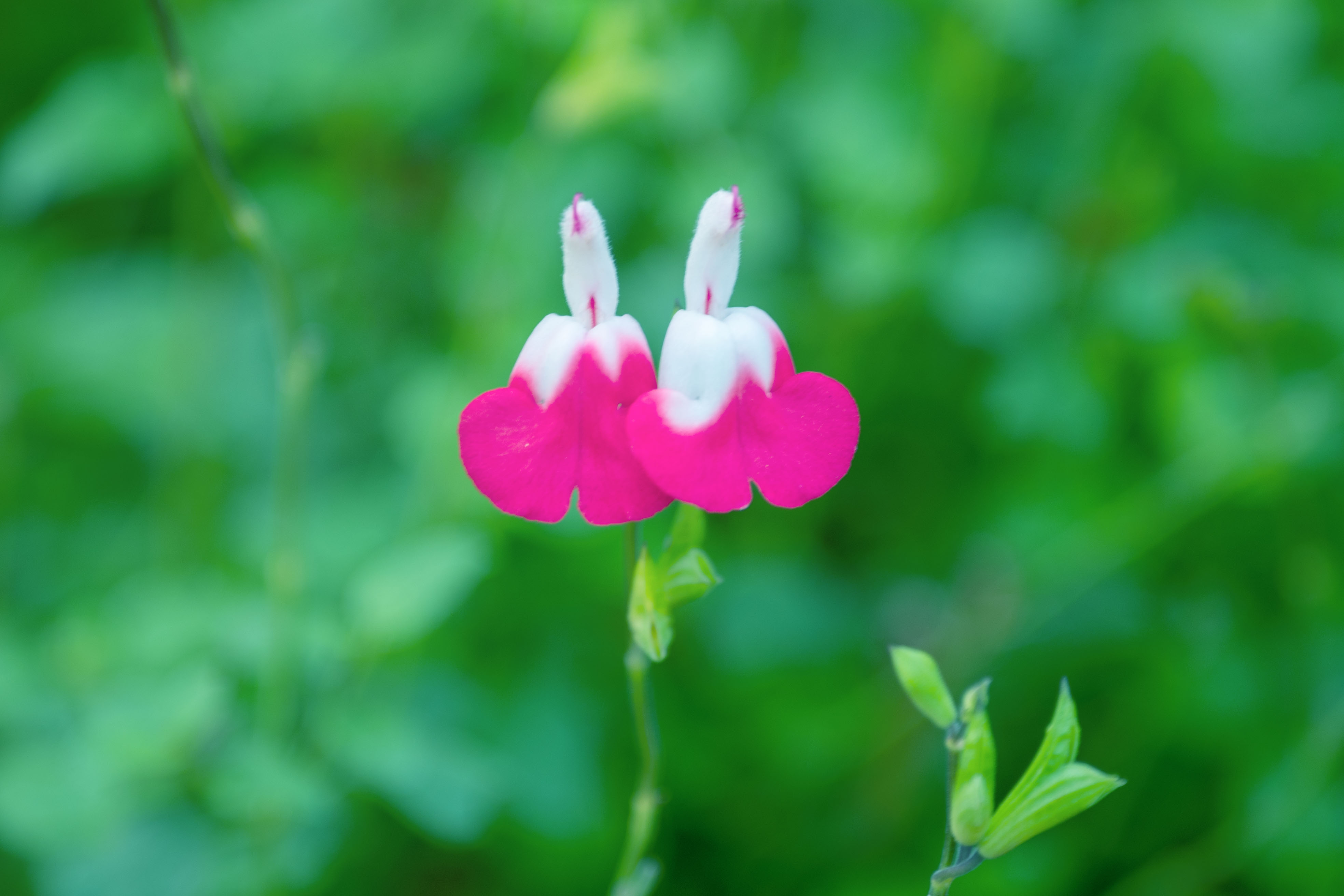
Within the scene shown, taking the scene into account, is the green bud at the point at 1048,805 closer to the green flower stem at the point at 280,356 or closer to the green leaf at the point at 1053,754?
the green leaf at the point at 1053,754

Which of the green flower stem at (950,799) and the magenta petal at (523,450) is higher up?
the magenta petal at (523,450)

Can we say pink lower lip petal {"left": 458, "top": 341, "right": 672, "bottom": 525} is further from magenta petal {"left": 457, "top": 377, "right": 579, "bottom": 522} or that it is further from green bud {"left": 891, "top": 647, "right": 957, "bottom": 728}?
green bud {"left": 891, "top": 647, "right": 957, "bottom": 728}

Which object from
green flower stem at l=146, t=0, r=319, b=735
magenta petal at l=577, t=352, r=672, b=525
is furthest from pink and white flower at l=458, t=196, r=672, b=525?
green flower stem at l=146, t=0, r=319, b=735

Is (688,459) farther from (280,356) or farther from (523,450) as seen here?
(280,356)

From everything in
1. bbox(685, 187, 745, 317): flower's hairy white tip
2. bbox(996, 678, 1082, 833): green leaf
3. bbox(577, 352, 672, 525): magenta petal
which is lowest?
bbox(996, 678, 1082, 833): green leaf

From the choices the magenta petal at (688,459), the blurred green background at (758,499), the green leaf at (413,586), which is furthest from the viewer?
the blurred green background at (758,499)

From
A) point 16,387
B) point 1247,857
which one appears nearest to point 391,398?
point 16,387

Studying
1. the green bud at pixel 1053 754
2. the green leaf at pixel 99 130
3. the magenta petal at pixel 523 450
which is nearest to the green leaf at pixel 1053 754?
the green bud at pixel 1053 754
